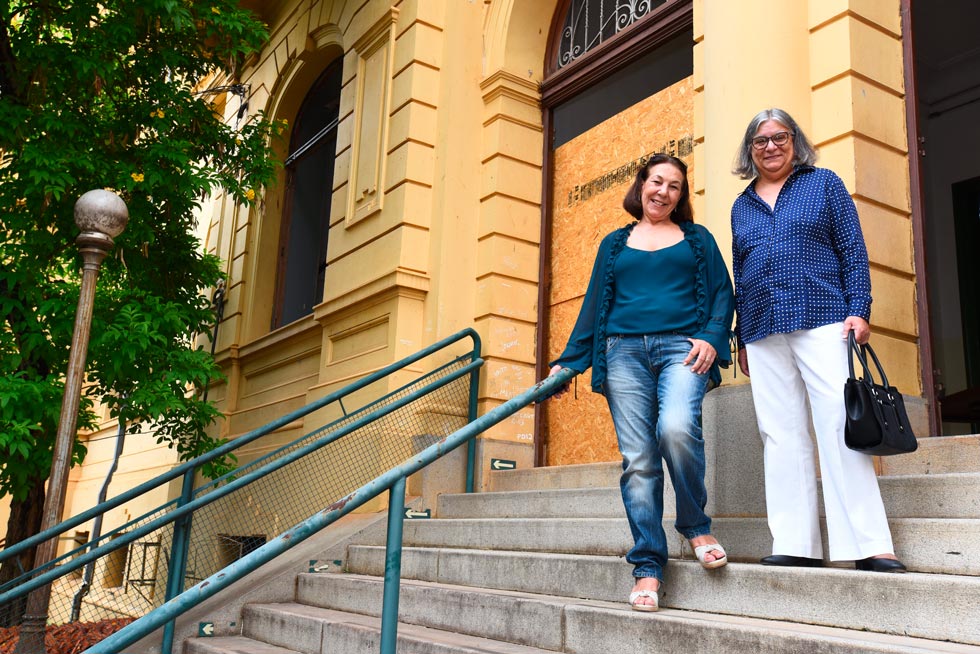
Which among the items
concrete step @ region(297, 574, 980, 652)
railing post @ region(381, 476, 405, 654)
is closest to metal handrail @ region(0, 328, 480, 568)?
concrete step @ region(297, 574, 980, 652)

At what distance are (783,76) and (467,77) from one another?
12.1 ft

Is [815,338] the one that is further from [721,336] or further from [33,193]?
[33,193]

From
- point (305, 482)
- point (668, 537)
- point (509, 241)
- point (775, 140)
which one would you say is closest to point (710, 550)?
point (668, 537)

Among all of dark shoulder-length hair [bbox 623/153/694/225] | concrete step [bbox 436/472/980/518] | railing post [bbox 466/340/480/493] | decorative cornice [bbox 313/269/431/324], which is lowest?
concrete step [bbox 436/472/980/518]

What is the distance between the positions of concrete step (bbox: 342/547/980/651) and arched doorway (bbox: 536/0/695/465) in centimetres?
253

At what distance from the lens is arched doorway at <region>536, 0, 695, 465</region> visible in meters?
6.54

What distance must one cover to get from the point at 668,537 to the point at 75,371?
145 inches

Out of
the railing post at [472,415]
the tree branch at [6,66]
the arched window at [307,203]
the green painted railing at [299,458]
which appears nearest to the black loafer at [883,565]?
the green painted railing at [299,458]

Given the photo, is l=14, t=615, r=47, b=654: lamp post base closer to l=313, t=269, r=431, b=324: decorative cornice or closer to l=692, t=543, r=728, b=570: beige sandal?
l=313, t=269, r=431, b=324: decorative cornice

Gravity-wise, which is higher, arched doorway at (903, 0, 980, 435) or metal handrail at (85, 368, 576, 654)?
arched doorway at (903, 0, 980, 435)

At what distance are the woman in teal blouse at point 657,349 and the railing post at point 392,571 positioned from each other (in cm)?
82

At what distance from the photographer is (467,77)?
7758mm

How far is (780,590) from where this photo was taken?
296cm

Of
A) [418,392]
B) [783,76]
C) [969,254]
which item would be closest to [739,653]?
[783,76]
